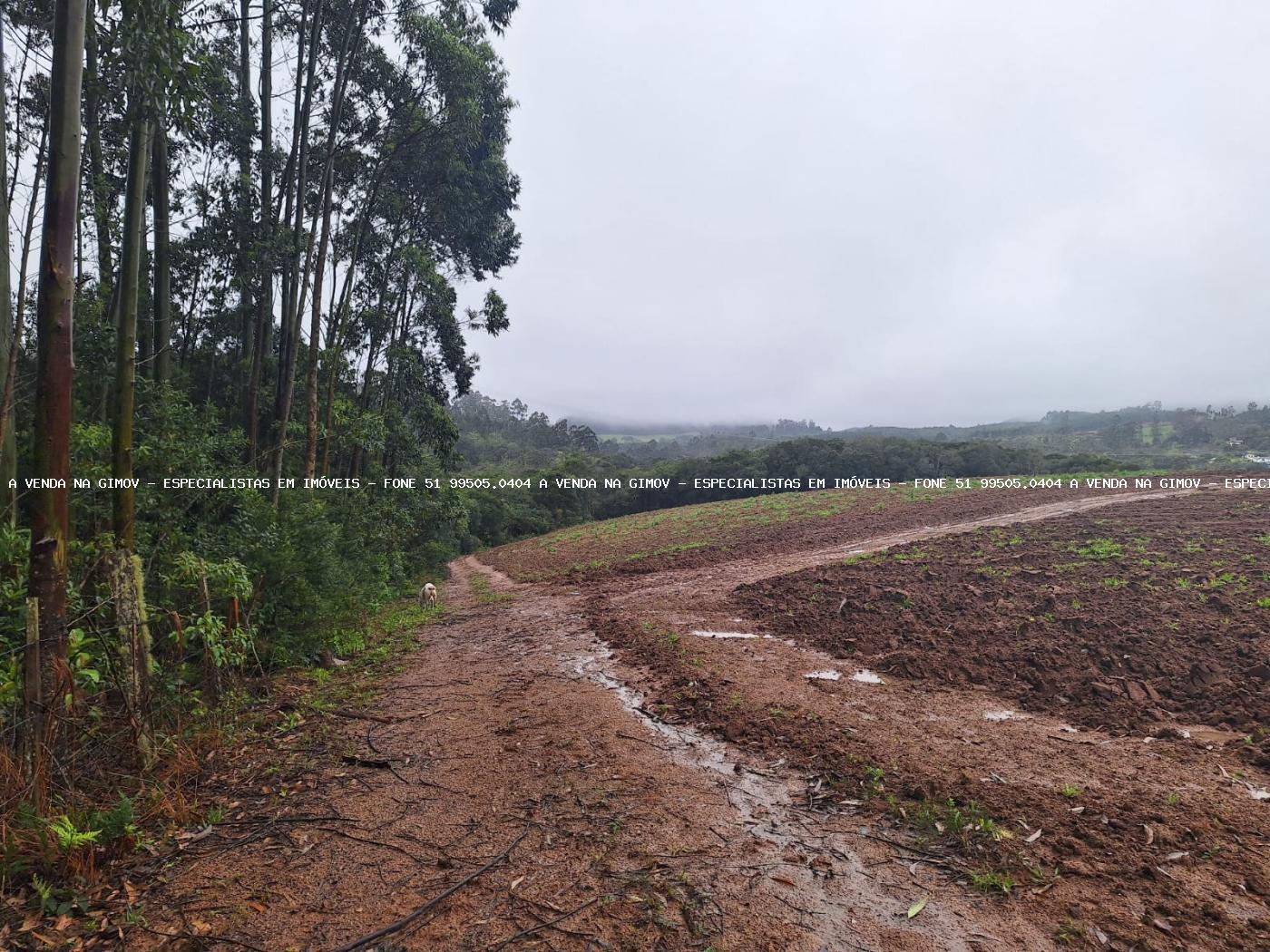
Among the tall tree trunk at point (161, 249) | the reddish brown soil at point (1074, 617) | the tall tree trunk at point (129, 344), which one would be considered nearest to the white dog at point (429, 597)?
the tall tree trunk at point (161, 249)

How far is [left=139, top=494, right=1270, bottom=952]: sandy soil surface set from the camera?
2670mm

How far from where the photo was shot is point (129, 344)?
544 cm

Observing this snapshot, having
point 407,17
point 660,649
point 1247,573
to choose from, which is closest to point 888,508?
point 1247,573

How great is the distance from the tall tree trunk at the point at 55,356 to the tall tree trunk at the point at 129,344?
1752mm

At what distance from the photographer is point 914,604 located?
8352 mm

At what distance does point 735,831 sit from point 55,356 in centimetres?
476

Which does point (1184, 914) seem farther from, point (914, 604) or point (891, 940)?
point (914, 604)

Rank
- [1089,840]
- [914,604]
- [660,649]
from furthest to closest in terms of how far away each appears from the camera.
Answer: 1. [914,604]
2. [660,649]
3. [1089,840]

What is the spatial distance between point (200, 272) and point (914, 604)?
17.4m

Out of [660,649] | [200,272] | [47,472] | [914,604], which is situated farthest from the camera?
[200,272]

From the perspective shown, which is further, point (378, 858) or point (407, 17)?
point (407, 17)

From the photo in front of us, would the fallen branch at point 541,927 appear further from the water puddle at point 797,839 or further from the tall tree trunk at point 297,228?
the tall tree trunk at point 297,228

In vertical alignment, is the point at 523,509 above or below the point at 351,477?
below

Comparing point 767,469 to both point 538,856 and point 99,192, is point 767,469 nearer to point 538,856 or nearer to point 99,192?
point 99,192
